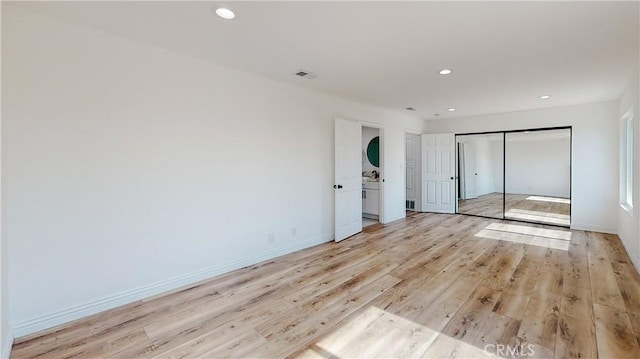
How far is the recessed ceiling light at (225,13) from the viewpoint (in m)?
2.18

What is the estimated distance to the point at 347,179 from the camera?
5020 mm

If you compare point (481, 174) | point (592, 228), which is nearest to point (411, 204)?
point (481, 174)

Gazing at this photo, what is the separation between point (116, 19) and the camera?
2.33 metres

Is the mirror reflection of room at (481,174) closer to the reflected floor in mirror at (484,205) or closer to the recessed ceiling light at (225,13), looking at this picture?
the reflected floor in mirror at (484,205)

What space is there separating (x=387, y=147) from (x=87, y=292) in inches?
214

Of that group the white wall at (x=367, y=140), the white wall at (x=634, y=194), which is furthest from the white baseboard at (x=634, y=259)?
the white wall at (x=367, y=140)

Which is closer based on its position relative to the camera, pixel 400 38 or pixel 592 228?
pixel 400 38

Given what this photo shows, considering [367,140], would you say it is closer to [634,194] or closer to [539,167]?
[539,167]

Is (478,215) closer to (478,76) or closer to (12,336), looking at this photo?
(478,76)

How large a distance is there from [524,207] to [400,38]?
650 centimetres

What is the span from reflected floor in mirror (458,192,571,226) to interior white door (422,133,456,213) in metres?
0.57

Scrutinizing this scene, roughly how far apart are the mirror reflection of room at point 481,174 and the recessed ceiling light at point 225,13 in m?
6.69

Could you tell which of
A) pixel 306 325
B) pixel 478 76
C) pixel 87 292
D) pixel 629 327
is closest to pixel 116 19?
pixel 87 292

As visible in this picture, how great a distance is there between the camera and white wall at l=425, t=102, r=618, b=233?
5266 mm
